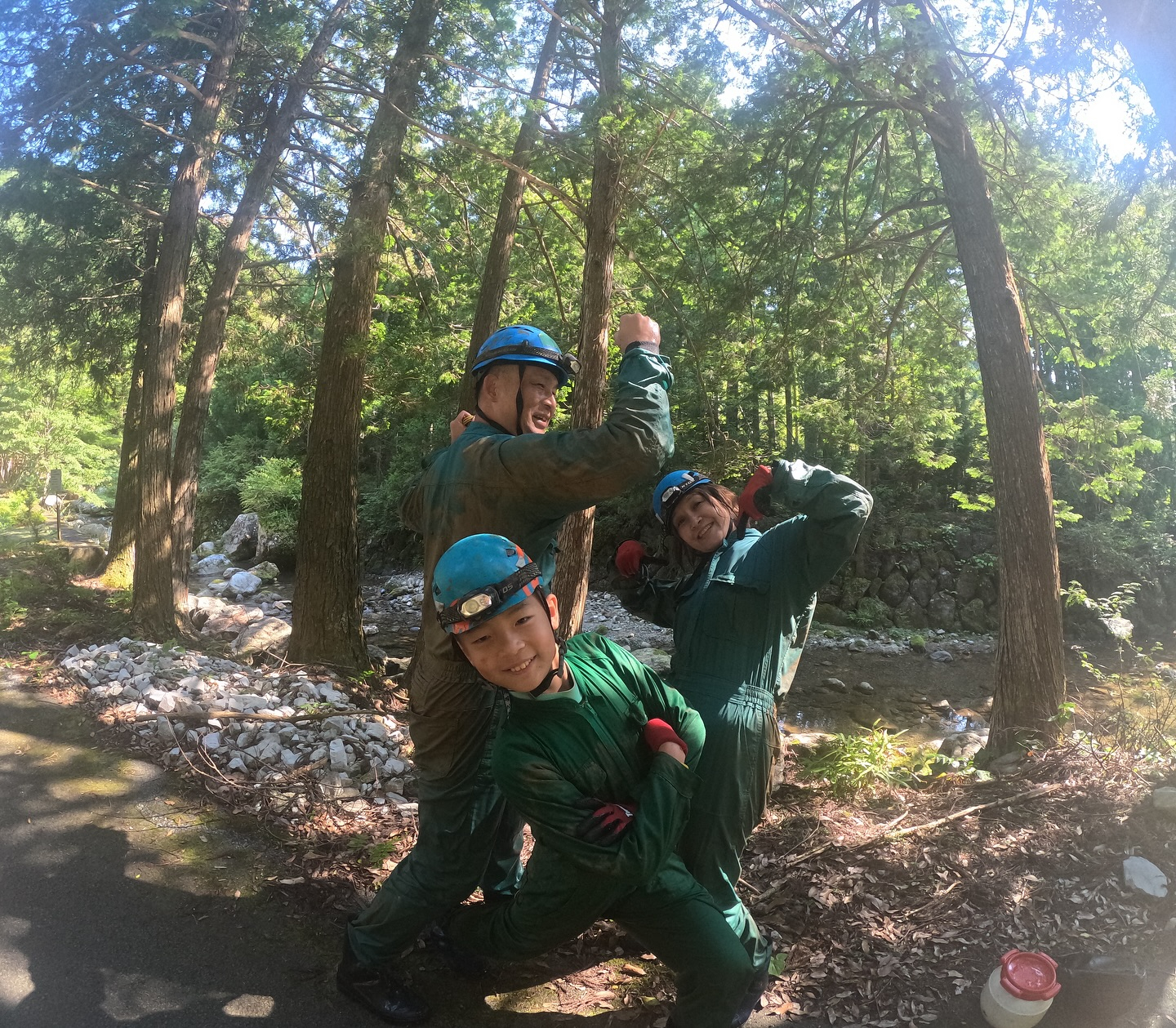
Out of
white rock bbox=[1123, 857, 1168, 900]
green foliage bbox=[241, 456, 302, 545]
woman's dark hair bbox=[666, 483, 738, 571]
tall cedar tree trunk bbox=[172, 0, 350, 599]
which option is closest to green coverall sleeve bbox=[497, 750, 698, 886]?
woman's dark hair bbox=[666, 483, 738, 571]

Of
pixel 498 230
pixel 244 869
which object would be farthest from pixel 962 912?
pixel 498 230

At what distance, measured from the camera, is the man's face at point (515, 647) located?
6.71 feet

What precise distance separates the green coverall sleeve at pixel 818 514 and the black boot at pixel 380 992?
2.02m

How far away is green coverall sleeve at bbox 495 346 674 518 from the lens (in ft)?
7.06

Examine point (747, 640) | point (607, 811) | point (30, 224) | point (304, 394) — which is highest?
point (30, 224)

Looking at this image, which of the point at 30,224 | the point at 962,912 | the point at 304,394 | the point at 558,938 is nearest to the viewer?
the point at 558,938

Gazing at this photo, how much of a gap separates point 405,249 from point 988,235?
6.31 metres

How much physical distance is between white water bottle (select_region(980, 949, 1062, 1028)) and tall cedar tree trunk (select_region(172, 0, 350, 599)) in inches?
369

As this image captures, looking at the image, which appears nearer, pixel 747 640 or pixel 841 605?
pixel 747 640

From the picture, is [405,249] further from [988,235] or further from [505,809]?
[505,809]

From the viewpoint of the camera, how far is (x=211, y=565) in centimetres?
1786

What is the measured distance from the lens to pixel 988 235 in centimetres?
605

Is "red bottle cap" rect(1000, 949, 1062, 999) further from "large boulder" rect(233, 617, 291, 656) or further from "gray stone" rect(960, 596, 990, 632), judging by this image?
"gray stone" rect(960, 596, 990, 632)

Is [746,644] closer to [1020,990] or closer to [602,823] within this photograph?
[602,823]
